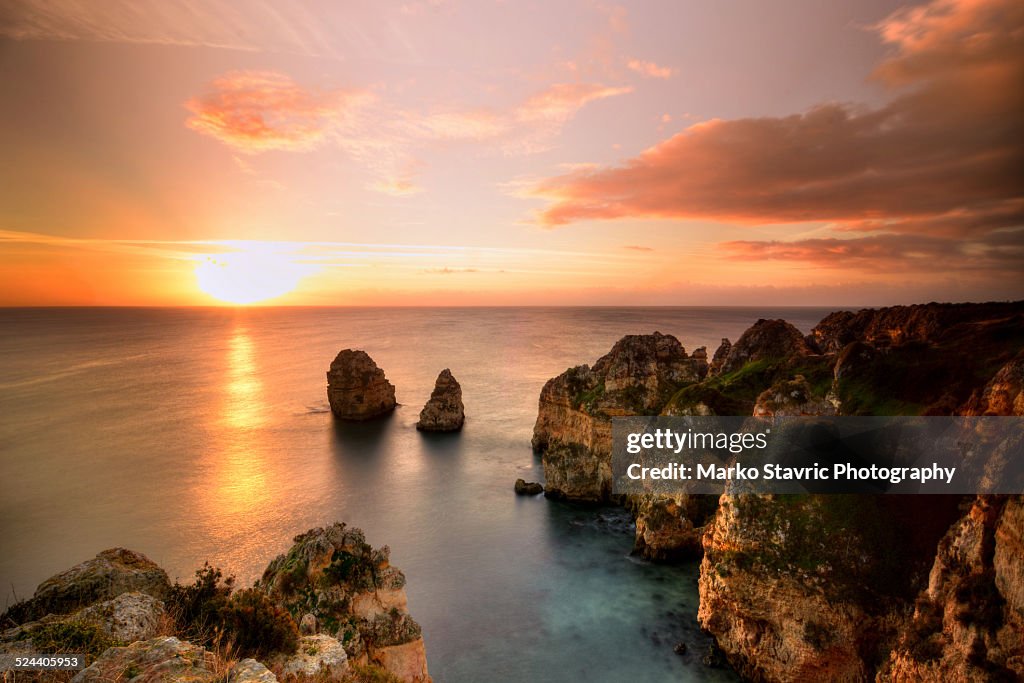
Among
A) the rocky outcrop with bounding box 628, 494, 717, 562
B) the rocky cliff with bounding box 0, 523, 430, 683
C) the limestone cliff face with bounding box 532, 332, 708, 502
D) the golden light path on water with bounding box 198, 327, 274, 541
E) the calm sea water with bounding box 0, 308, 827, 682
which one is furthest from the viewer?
the limestone cliff face with bounding box 532, 332, 708, 502

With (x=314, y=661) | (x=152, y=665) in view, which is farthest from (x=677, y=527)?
(x=152, y=665)

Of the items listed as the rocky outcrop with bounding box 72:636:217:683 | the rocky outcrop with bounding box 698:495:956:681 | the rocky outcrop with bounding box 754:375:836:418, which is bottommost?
the rocky outcrop with bounding box 698:495:956:681

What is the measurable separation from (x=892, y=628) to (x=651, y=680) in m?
13.7

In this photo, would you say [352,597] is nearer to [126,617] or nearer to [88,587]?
Result: [88,587]

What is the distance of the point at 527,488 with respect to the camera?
61969 millimetres

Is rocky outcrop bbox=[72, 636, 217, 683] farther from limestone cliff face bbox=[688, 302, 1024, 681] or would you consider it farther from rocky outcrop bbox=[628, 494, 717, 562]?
rocky outcrop bbox=[628, 494, 717, 562]

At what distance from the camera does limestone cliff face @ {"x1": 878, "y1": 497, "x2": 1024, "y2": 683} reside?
658 inches

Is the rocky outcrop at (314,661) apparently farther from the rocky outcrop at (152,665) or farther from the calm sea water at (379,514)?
the calm sea water at (379,514)

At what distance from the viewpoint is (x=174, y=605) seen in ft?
49.4

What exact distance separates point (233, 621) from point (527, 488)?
165 feet

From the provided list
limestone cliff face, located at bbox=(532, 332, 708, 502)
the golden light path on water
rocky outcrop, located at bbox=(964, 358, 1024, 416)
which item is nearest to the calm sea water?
the golden light path on water

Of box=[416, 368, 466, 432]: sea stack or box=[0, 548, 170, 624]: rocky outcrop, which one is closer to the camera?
box=[0, 548, 170, 624]: rocky outcrop

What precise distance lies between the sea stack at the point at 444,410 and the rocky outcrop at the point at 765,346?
4838 centimetres

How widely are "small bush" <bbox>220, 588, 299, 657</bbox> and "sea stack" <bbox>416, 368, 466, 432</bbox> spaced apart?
75611 millimetres
